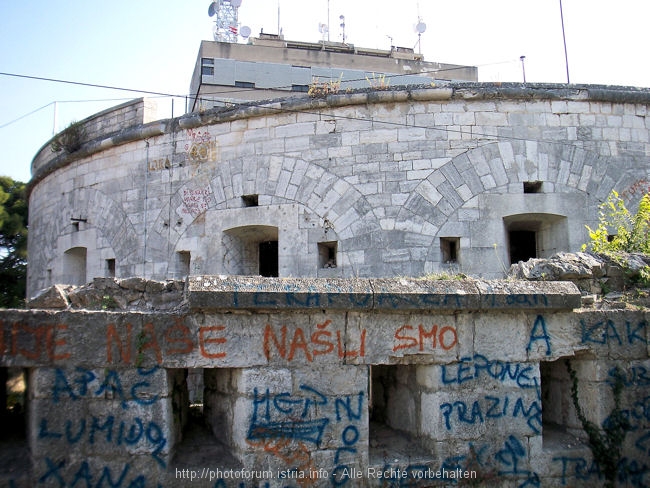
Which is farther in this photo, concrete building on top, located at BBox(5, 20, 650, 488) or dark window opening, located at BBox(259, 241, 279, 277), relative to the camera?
dark window opening, located at BBox(259, 241, 279, 277)

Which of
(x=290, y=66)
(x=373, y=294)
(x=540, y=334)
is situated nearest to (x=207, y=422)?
(x=373, y=294)

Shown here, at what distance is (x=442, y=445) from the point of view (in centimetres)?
406

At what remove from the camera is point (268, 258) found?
10969 mm

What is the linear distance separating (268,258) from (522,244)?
4.82 metres

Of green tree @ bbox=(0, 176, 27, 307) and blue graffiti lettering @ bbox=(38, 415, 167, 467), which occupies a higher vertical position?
green tree @ bbox=(0, 176, 27, 307)

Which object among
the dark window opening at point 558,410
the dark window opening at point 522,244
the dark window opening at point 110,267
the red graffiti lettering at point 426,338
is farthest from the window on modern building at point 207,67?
the red graffiti lettering at point 426,338

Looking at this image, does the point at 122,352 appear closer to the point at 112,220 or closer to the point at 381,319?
the point at 381,319

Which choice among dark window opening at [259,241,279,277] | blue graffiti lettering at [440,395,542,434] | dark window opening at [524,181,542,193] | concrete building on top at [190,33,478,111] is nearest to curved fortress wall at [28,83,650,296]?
dark window opening at [524,181,542,193]

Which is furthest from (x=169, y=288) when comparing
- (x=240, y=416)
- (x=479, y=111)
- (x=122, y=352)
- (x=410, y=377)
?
(x=479, y=111)

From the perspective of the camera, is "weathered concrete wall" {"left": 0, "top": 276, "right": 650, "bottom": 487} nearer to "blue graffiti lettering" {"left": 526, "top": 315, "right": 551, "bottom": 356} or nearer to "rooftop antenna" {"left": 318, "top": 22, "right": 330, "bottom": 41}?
"blue graffiti lettering" {"left": 526, "top": 315, "right": 551, "bottom": 356}

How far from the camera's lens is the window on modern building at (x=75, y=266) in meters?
12.4

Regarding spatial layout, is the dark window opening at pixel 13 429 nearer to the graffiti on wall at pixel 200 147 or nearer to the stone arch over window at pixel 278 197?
the stone arch over window at pixel 278 197

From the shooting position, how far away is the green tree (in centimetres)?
1930

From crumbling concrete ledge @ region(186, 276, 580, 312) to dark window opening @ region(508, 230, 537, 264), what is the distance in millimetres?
6295
